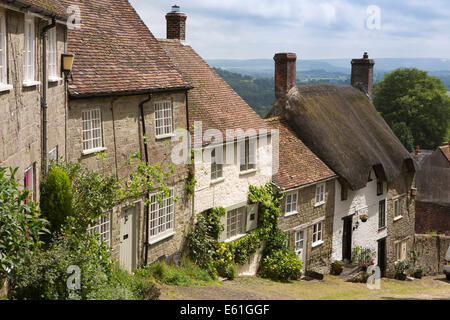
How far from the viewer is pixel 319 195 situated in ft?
82.1

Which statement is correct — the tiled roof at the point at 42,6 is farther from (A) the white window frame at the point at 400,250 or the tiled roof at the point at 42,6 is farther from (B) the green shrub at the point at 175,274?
(A) the white window frame at the point at 400,250

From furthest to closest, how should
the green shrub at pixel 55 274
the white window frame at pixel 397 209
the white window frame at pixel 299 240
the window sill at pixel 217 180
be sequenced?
the white window frame at pixel 397 209 < the white window frame at pixel 299 240 < the window sill at pixel 217 180 < the green shrub at pixel 55 274

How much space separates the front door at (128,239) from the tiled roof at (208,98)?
4652 millimetres

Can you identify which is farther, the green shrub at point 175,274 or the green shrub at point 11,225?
the green shrub at point 175,274

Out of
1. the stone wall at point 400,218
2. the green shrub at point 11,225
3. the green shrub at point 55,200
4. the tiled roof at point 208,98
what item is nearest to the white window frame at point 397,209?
the stone wall at point 400,218

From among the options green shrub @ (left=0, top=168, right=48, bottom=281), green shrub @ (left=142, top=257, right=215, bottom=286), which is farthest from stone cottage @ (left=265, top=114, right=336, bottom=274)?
green shrub @ (left=0, top=168, right=48, bottom=281)

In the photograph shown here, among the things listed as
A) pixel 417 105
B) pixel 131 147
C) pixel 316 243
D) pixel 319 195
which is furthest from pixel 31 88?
pixel 417 105

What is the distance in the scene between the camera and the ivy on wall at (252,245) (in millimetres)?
18891

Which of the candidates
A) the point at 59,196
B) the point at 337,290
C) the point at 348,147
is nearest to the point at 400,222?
the point at 348,147

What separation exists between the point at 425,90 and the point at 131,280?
2242 inches

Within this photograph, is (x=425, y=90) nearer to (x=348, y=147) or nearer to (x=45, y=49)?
(x=348, y=147)

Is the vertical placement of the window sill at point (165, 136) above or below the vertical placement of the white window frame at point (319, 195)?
above
